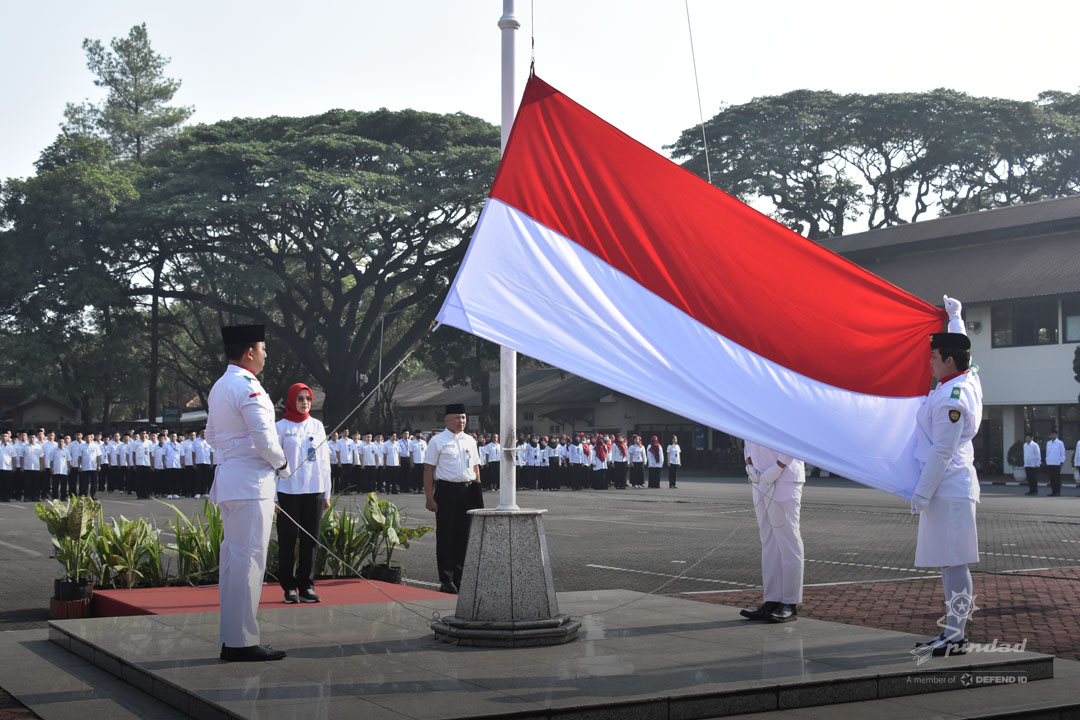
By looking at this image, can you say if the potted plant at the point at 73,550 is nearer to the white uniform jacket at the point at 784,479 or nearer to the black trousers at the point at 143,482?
the white uniform jacket at the point at 784,479

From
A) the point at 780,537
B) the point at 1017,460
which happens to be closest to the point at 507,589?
the point at 780,537

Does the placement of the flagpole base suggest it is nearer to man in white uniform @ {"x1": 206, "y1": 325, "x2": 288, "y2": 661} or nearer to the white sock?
man in white uniform @ {"x1": 206, "y1": 325, "x2": 288, "y2": 661}

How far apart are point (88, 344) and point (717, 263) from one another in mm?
41347

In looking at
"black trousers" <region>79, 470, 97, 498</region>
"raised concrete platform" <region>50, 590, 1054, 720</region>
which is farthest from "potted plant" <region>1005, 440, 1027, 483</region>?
"raised concrete platform" <region>50, 590, 1054, 720</region>

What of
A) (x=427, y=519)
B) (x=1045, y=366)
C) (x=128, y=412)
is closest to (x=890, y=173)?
(x=1045, y=366)

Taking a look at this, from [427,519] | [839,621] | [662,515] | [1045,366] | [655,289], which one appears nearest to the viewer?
[655,289]

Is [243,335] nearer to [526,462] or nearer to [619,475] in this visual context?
[526,462]

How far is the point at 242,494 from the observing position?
6.82 meters

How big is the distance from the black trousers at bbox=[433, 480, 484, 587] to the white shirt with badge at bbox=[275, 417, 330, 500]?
4.05 feet

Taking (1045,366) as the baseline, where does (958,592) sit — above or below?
below

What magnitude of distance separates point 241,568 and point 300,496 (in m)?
2.70

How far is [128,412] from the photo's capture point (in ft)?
234

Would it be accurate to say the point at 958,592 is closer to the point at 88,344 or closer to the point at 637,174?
the point at 637,174

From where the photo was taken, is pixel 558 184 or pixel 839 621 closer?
pixel 558 184
